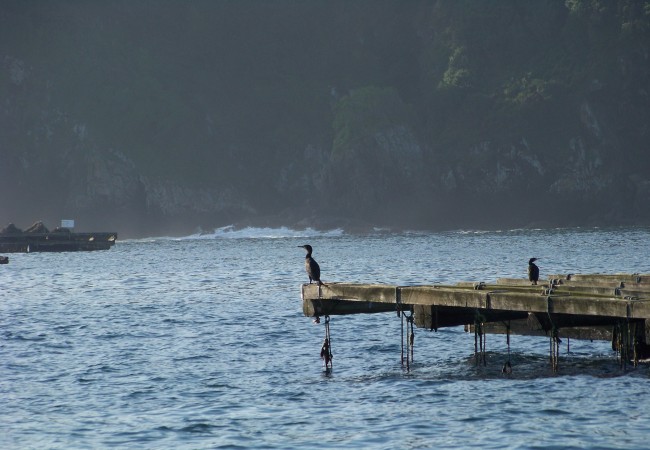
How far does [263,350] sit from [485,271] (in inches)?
1412

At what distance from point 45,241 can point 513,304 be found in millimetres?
113098

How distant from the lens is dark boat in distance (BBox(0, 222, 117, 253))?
133 m

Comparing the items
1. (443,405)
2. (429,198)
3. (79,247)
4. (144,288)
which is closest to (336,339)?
(443,405)

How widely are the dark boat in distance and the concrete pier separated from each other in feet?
353

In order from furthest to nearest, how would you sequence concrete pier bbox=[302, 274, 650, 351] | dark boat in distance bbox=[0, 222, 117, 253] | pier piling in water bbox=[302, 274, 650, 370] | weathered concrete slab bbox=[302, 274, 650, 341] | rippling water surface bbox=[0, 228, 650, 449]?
dark boat in distance bbox=[0, 222, 117, 253] < pier piling in water bbox=[302, 274, 650, 370] < concrete pier bbox=[302, 274, 650, 351] < weathered concrete slab bbox=[302, 274, 650, 341] < rippling water surface bbox=[0, 228, 650, 449]

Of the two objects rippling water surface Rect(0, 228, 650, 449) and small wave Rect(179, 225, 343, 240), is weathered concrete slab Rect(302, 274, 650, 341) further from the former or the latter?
small wave Rect(179, 225, 343, 240)

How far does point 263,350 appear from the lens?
118ft

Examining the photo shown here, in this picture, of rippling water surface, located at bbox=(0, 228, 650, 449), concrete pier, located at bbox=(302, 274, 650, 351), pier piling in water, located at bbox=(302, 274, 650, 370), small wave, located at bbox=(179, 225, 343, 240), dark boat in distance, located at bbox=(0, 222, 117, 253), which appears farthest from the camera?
small wave, located at bbox=(179, 225, 343, 240)

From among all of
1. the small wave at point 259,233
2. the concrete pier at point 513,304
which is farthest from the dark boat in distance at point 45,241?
the concrete pier at point 513,304

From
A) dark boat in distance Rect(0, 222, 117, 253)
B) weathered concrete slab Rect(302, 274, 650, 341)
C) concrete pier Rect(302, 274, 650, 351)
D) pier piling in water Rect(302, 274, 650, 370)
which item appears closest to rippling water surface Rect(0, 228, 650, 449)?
pier piling in water Rect(302, 274, 650, 370)

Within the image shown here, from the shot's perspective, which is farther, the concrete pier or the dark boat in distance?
the dark boat in distance

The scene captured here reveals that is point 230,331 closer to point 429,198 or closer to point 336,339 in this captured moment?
point 336,339

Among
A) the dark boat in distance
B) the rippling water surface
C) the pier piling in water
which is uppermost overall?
the dark boat in distance

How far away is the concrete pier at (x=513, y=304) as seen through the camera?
1030 inches
